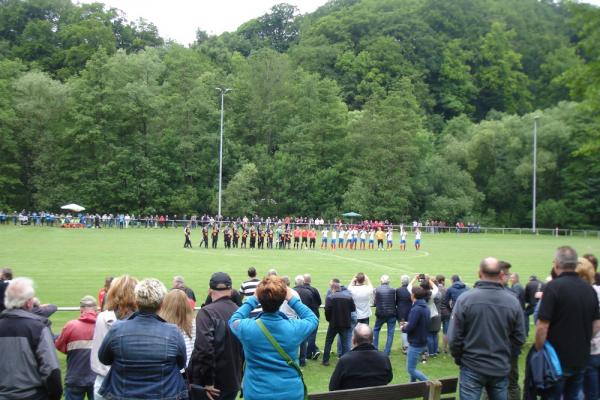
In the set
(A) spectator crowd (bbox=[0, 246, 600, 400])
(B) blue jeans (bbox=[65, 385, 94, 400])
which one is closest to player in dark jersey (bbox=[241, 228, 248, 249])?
(A) spectator crowd (bbox=[0, 246, 600, 400])

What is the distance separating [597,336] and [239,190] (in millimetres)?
56470

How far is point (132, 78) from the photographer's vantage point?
65.8 meters

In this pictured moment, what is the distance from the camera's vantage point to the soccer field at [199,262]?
18.1m

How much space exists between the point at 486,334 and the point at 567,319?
0.77m

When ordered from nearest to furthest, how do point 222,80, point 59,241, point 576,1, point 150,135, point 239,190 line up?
1. point 576,1
2. point 59,241
3. point 239,190
4. point 150,135
5. point 222,80

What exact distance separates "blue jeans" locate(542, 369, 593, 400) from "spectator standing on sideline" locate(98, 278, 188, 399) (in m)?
3.39

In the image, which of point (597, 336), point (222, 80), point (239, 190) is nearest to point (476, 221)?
point (239, 190)

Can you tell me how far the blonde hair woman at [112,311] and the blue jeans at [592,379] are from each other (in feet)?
15.0

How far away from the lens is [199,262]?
1057 inches

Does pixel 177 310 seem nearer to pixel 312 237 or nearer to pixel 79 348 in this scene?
pixel 79 348

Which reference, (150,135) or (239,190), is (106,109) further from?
(239,190)

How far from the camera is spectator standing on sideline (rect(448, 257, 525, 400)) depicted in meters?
5.71

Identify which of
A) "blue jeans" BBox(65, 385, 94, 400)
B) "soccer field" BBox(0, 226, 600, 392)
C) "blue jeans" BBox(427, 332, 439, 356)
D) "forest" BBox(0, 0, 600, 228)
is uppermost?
"forest" BBox(0, 0, 600, 228)

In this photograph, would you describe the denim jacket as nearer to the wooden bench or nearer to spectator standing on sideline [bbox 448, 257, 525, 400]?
the wooden bench
